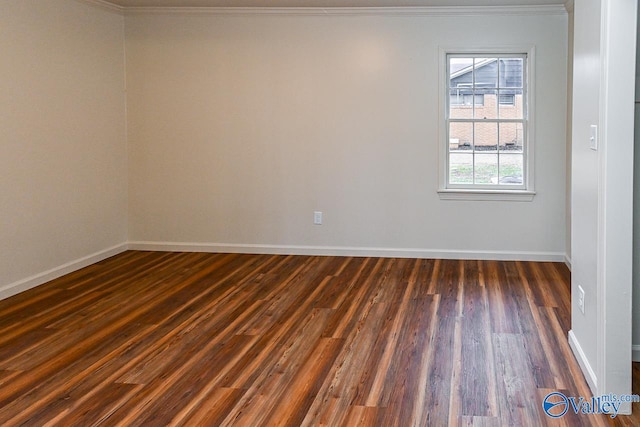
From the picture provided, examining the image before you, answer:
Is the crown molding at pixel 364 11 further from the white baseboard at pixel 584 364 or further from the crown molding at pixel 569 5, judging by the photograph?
the white baseboard at pixel 584 364

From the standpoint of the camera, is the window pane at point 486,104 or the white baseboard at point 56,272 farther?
the window pane at point 486,104

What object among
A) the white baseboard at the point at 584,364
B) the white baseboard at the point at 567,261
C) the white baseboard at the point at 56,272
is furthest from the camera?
the white baseboard at the point at 567,261

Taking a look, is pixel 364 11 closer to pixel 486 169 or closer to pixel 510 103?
pixel 510 103

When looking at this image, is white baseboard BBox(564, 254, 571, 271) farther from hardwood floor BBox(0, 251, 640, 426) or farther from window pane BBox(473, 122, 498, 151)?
window pane BBox(473, 122, 498, 151)

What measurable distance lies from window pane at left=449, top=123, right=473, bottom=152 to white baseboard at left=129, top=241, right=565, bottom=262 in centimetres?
103

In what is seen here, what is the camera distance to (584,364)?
12.4 feet

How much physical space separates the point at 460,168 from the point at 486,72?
0.97m

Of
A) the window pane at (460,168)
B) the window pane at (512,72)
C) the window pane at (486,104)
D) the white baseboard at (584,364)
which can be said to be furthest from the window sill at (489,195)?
the white baseboard at (584,364)

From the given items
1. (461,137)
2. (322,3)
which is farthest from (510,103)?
(322,3)

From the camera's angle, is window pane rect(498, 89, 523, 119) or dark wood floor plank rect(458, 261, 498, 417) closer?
dark wood floor plank rect(458, 261, 498, 417)

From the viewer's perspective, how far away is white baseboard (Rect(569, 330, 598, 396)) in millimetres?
3482

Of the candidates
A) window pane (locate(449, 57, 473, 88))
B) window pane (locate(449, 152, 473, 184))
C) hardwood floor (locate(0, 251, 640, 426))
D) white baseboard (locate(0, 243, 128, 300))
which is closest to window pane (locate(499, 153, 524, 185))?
window pane (locate(449, 152, 473, 184))

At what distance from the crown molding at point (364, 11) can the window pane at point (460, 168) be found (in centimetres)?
137

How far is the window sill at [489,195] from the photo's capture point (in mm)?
7039
